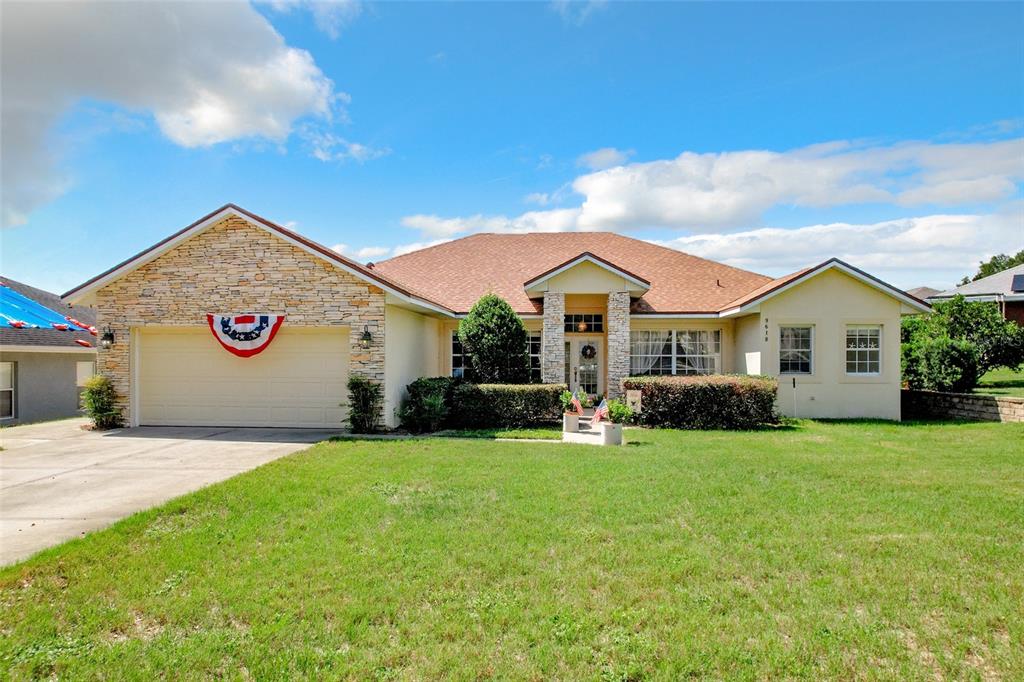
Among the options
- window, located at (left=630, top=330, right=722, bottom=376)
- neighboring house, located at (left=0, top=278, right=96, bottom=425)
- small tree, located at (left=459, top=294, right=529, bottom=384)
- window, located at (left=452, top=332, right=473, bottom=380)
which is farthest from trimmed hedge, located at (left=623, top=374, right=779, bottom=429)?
neighboring house, located at (left=0, top=278, right=96, bottom=425)

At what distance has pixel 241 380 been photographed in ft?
45.6

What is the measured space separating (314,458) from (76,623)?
223 inches

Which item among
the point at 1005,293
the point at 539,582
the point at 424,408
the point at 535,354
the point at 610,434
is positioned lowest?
the point at 539,582

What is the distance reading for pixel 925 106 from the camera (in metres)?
13.4

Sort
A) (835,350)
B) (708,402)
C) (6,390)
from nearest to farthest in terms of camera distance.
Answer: (708,402), (835,350), (6,390)

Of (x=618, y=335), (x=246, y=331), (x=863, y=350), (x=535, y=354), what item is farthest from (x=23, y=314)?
(x=863, y=350)

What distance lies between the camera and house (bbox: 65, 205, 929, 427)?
13.2 m

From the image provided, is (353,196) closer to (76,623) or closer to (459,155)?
(459,155)

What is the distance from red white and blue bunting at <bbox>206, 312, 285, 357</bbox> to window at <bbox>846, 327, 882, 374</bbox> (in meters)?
16.0

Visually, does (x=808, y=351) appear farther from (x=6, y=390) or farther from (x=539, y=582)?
(x=6, y=390)

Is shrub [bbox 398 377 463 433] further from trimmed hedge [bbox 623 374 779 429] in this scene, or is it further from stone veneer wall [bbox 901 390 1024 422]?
stone veneer wall [bbox 901 390 1024 422]

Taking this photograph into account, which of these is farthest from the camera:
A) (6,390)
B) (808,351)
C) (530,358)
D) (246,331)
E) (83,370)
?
(83,370)

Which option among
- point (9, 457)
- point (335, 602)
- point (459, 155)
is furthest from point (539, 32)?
point (9, 457)

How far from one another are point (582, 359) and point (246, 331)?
10.1 meters
